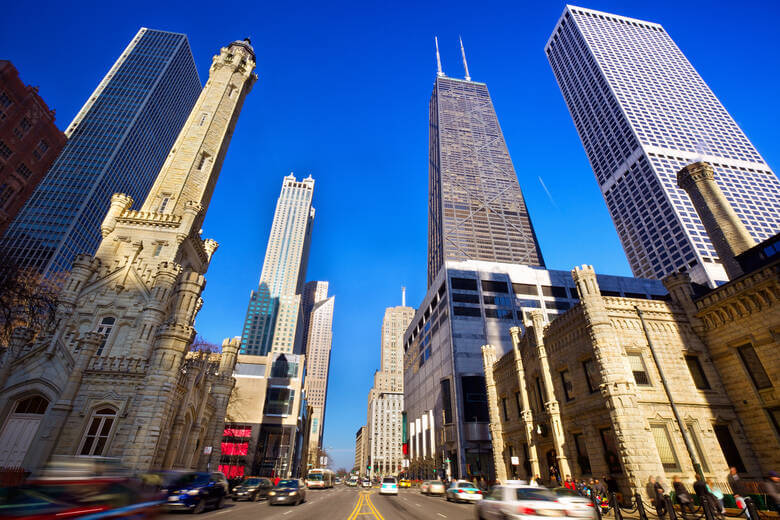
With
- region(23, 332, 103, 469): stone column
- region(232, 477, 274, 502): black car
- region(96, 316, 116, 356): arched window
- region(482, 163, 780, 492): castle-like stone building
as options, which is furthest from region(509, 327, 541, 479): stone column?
region(96, 316, 116, 356): arched window

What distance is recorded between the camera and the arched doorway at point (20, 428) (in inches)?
796

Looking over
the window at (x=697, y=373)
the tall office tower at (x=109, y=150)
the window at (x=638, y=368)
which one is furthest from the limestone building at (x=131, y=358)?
the tall office tower at (x=109, y=150)

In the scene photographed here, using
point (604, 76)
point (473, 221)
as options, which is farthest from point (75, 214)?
point (604, 76)

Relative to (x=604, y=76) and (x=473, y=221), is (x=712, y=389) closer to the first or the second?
(x=473, y=221)

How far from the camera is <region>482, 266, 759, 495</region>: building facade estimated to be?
1822 centimetres

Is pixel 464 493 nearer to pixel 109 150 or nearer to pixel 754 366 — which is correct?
pixel 754 366

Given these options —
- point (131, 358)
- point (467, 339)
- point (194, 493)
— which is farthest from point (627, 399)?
point (467, 339)

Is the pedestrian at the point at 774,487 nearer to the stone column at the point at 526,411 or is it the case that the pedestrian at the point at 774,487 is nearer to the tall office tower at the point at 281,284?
the stone column at the point at 526,411

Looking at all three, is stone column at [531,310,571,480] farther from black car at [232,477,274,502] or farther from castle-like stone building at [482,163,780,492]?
black car at [232,477,274,502]

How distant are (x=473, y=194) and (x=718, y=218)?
89610mm

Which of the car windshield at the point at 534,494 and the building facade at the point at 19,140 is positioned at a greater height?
the building facade at the point at 19,140

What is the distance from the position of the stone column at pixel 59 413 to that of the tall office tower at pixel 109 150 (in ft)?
235

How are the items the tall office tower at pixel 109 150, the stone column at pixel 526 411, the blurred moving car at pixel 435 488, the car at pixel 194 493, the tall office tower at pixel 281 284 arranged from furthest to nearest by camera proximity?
1. the tall office tower at pixel 281 284
2. the tall office tower at pixel 109 150
3. the blurred moving car at pixel 435 488
4. the stone column at pixel 526 411
5. the car at pixel 194 493

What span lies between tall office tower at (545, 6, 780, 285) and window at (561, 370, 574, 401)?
9314 cm
